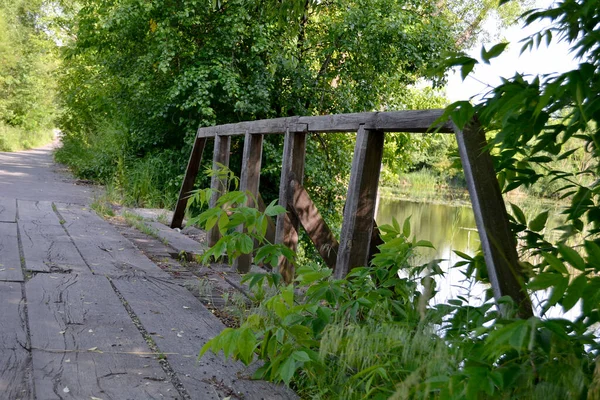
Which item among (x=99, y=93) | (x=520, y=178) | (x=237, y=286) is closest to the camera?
(x=520, y=178)

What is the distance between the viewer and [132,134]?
16.3 metres

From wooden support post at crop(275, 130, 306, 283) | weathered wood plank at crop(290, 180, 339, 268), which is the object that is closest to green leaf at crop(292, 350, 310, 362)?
weathered wood plank at crop(290, 180, 339, 268)

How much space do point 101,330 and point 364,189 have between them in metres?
1.40

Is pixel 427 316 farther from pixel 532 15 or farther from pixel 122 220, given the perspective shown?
pixel 122 220

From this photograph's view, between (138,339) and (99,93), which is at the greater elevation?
(99,93)

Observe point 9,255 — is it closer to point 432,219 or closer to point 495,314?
point 495,314

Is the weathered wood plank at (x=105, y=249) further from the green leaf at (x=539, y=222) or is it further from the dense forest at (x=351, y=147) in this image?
the green leaf at (x=539, y=222)

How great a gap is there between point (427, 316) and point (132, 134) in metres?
14.6

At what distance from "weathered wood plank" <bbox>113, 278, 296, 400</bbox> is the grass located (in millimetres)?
31784

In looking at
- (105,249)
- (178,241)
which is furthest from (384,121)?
(178,241)

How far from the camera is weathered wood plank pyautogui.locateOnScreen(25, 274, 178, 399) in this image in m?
2.50

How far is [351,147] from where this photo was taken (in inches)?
650

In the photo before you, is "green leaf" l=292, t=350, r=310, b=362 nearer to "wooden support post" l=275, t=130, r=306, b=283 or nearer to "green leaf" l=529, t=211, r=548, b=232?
"green leaf" l=529, t=211, r=548, b=232

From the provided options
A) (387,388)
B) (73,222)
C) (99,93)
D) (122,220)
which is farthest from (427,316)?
(99,93)
